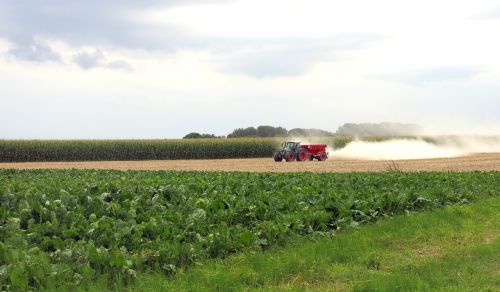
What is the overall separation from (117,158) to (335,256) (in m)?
58.9

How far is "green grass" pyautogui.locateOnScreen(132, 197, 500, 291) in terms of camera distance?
9445mm

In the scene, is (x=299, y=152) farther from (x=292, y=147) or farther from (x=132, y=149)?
(x=132, y=149)

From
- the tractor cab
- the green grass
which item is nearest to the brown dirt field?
the tractor cab

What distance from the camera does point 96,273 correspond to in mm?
9094

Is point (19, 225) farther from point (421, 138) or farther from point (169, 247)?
point (421, 138)

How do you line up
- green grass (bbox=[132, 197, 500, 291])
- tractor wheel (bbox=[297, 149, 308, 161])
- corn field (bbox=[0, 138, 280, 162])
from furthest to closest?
corn field (bbox=[0, 138, 280, 162])
tractor wheel (bbox=[297, 149, 308, 161])
green grass (bbox=[132, 197, 500, 291])

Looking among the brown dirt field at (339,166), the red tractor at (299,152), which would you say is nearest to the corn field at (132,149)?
the brown dirt field at (339,166)

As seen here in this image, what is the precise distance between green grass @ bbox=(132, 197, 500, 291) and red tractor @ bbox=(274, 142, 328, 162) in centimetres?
3483

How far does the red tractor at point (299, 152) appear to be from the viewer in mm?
50000

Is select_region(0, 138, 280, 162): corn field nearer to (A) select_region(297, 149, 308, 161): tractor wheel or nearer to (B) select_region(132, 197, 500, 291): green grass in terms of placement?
(A) select_region(297, 149, 308, 161): tractor wheel

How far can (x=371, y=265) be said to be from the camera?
1133 cm

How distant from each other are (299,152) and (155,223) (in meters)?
A: 39.1

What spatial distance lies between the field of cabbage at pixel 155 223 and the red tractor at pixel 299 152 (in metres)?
30.4

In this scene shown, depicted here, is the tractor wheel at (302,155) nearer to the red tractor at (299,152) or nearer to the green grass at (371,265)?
the red tractor at (299,152)
